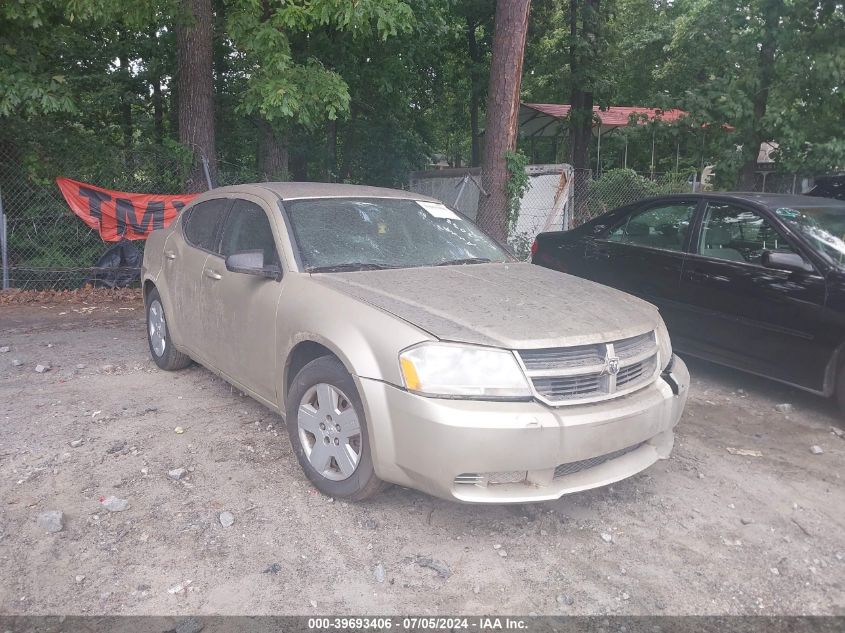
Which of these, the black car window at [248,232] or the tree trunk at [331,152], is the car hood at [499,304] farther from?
the tree trunk at [331,152]

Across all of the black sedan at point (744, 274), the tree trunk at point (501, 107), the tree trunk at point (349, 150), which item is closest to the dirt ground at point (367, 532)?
the black sedan at point (744, 274)

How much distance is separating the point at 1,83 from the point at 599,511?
8754mm

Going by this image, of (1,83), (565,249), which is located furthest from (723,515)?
(1,83)

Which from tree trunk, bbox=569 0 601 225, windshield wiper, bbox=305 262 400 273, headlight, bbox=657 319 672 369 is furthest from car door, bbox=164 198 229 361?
tree trunk, bbox=569 0 601 225

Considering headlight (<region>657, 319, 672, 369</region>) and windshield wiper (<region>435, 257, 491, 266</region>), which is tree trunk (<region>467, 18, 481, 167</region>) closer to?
windshield wiper (<region>435, 257, 491, 266</region>)

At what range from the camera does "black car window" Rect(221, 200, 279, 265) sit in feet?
13.6

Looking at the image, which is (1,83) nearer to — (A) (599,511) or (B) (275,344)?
(B) (275,344)

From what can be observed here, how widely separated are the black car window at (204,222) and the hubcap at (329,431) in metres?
1.74

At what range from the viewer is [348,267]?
3918 mm

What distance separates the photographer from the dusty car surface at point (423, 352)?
2.95 metres

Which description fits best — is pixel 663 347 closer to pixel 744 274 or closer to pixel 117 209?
pixel 744 274

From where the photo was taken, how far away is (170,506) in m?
3.46

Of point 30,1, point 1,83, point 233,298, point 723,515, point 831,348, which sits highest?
point 30,1

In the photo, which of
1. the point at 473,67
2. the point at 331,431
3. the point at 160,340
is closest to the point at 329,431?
the point at 331,431
